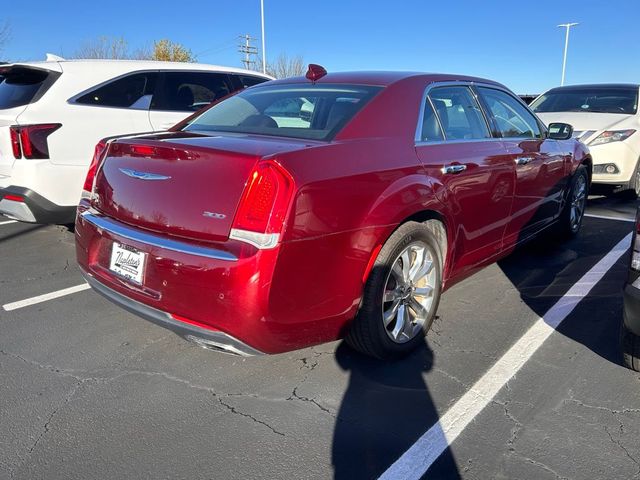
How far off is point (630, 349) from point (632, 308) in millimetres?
398

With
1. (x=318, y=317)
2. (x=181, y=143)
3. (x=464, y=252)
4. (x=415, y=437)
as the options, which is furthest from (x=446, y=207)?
(x=181, y=143)

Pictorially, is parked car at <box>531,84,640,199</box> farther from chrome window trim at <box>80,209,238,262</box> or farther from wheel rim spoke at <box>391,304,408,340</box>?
chrome window trim at <box>80,209,238,262</box>

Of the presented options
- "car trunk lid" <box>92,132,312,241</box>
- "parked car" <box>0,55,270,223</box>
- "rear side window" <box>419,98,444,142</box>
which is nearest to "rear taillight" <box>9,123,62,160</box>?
"parked car" <box>0,55,270,223</box>

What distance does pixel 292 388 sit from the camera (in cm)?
272

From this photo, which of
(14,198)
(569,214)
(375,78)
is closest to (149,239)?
(375,78)

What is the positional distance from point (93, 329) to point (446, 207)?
239 centimetres

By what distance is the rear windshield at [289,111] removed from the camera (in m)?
2.83

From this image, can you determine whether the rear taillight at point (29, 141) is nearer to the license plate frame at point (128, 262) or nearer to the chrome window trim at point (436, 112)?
the license plate frame at point (128, 262)

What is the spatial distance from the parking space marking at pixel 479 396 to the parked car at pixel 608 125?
3669 millimetres

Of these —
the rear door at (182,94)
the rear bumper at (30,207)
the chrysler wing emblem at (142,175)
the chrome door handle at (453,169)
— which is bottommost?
the rear bumper at (30,207)

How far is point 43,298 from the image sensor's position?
151 inches

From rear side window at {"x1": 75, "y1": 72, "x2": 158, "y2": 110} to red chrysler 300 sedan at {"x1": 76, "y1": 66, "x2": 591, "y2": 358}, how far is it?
201 cm

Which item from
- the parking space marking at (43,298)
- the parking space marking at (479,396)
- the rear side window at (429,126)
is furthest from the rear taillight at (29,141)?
the parking space marking at (479,396)

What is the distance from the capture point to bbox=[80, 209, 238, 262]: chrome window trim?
2.21 metres
